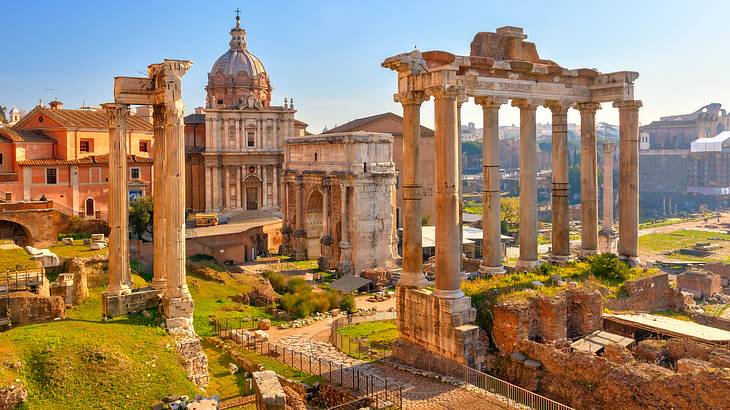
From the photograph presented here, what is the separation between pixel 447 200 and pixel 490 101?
4436 mm

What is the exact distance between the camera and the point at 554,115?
867 inches

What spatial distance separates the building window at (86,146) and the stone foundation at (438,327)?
95.6 feet

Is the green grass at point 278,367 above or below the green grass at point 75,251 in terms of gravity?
below

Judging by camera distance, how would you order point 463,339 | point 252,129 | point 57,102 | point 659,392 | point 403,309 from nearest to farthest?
point 659,392, point 463,339, point 403,309, point 57,102, point 252,129

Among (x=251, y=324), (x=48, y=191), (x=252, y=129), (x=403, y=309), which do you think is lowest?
(x=251, y=324)

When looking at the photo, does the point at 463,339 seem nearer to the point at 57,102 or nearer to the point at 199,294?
the point at 199,294

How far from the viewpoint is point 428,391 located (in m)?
15.3

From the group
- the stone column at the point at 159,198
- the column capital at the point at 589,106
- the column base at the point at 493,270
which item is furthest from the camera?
the column capital at the point at 589,106

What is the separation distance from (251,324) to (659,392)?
1673 cm

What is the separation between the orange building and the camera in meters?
37.9

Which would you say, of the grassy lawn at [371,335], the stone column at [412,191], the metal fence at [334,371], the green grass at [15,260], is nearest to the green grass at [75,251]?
the green grass at [15,260]

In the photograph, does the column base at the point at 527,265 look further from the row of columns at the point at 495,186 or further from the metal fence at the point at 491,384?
the metal fence at the point at 491,384

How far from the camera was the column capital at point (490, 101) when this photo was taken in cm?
1991

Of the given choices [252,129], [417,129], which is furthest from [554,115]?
[252,129]
